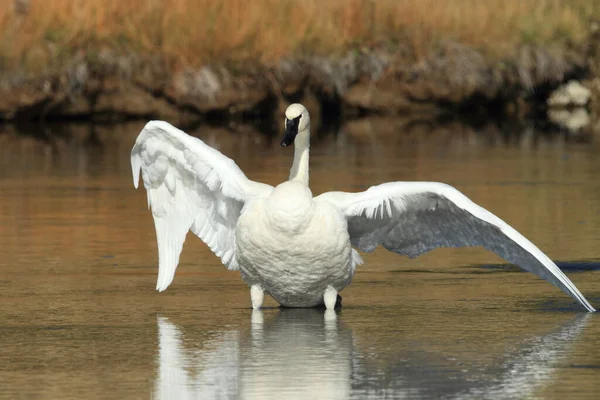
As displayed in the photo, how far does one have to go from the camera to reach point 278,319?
10453 millimetres

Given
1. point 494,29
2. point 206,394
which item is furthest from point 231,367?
point 494,29

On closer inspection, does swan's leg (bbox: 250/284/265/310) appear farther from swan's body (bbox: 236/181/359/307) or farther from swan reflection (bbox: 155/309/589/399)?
swan reflection (bbox: 155/309/589/399)

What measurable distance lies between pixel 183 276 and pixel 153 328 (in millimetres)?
2283

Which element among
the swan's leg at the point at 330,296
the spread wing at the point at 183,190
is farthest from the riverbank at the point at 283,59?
the swan's leg at the point at 330,296

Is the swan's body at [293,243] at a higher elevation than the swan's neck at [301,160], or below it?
below

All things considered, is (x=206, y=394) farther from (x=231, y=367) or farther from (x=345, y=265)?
(x=345, y=265)

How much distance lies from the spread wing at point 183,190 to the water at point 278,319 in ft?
0.98

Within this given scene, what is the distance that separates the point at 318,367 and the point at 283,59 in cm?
2416

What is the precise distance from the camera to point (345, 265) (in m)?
10.5

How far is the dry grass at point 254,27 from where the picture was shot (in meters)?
32.0

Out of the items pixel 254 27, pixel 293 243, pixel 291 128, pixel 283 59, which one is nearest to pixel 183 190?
pixel 291 128

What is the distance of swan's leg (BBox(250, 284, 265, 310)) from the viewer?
10.7m

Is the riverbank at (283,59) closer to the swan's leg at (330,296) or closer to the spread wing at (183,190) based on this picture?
the spread wing at (183,190)

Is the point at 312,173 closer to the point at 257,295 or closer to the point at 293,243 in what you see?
the point at 257,295
